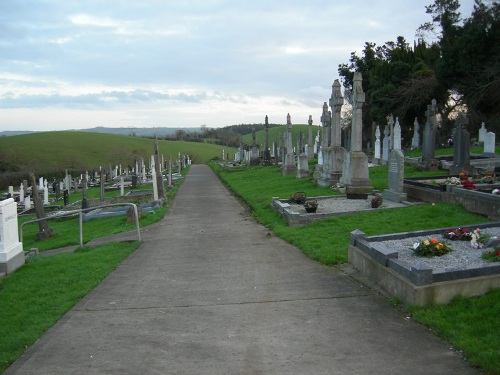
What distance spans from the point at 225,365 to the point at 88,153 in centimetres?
8459

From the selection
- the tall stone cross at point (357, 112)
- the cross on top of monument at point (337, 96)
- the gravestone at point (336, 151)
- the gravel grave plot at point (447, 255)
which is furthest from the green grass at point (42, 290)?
the cross on top of monument at point (337, 96)

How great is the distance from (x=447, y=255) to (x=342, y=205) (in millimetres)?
7373

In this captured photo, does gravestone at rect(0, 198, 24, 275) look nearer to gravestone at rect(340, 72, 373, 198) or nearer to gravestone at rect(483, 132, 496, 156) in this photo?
gravestone at rect(340, 72, 373, 198)

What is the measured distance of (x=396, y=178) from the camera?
557 inches

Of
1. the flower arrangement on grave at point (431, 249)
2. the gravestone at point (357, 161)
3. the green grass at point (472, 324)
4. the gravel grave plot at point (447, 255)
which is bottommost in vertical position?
the green grass at point (472, 324)

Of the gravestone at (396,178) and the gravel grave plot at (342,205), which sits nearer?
the gravel grave plot at (342,205)

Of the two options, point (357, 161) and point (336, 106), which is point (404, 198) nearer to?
point (357, 161)

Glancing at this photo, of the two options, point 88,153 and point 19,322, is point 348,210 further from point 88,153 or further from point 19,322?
point 88,153

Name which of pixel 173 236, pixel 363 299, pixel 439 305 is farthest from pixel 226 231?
pixel 439 305

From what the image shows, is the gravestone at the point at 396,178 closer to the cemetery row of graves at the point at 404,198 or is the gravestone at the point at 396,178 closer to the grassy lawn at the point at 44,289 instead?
the cemetery row of graves at the point at 404,198

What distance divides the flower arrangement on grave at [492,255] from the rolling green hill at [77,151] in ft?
198

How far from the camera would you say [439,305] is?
17.5 feet

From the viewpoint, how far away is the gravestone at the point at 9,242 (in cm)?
845

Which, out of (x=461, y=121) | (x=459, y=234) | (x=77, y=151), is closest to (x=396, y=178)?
(x=461, y=121)
